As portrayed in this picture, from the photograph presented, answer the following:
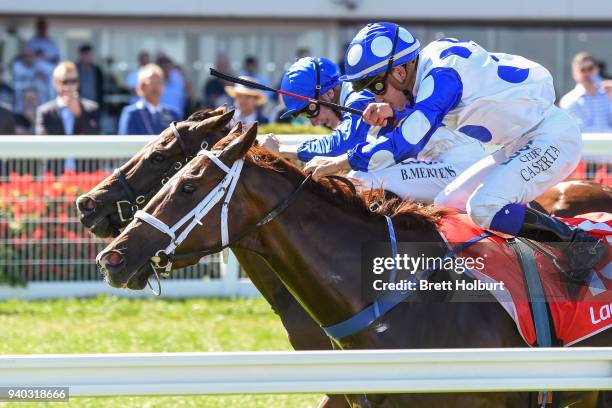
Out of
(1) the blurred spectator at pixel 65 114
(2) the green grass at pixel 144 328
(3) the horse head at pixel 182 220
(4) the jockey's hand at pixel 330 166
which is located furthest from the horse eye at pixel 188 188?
(1) the blurred spectator at pixel 65 114

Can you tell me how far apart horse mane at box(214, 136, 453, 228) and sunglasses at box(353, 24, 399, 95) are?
436mm

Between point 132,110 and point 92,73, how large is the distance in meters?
4.40

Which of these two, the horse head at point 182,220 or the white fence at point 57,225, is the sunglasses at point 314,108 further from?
the white fence at point 57,225

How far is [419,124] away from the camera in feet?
13.4

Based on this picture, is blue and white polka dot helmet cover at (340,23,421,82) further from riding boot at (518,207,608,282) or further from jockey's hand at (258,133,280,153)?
jockey's hand at (258,133,280,153)

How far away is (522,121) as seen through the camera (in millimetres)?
4379

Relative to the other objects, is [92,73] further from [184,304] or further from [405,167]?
[405,167]

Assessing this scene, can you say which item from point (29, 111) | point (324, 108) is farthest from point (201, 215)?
point (29, 111)

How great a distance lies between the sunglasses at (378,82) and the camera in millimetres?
4285

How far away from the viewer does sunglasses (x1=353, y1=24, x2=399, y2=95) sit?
4285 mm

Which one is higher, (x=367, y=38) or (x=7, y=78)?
(x=367, y=38)

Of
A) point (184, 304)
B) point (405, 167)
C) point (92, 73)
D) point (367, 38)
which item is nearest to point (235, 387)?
point (367, 38)

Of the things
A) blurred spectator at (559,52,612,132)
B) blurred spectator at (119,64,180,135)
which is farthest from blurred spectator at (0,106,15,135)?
blurred spectator at (559,52,612,132)

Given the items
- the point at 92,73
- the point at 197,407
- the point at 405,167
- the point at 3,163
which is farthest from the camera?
the point at 92,73
